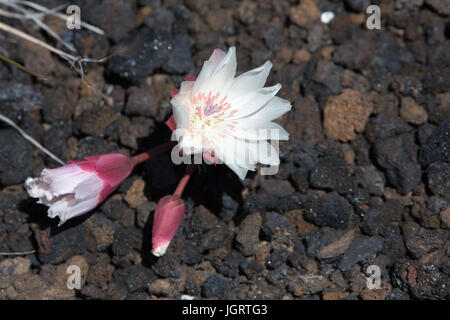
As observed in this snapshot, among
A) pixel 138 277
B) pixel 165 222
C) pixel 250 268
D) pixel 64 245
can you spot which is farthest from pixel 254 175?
pixel 64 245

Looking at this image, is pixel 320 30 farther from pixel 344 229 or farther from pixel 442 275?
pixel 442 275

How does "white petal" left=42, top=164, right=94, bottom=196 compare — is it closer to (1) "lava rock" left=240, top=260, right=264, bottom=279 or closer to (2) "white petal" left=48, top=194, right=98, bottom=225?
(2) "white petal" left=48, top=194, right=98, bottom=225

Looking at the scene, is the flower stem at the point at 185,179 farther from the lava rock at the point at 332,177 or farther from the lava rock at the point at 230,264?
the lava rock at the point at 332,177

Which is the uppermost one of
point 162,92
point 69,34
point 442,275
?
point 69,34

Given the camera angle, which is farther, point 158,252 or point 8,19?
point 8,19

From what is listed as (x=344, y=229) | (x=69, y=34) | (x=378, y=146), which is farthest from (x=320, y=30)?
(x=69, y=34)

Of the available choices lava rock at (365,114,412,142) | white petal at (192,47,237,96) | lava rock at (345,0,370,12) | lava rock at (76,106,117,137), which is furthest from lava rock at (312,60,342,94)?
lava rock at (76,106,117,137)

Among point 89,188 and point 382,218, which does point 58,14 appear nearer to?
point 89,188
